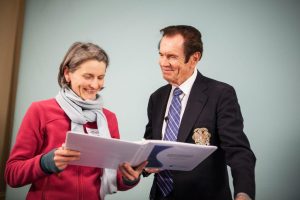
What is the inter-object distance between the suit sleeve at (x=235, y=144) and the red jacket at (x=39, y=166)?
0.67m

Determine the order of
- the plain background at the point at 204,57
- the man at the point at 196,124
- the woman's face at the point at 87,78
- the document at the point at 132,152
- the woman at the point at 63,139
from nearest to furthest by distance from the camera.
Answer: the document at the point at 132,152 < the woman at the point at 63,139 < the woman's face at the point at 87,78 < the man at the point at 196,124 < the plain background at the point at 204,57

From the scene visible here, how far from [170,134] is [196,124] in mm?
164

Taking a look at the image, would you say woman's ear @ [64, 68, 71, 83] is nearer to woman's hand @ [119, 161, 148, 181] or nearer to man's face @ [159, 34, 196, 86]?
woman's hand @ [119, 161, 148, 181]

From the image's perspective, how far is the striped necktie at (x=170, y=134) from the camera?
5.81ft

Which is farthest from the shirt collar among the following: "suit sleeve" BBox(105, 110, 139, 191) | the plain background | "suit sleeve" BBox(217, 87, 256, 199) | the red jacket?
the red jacket

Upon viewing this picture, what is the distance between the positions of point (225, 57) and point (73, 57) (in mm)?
1446

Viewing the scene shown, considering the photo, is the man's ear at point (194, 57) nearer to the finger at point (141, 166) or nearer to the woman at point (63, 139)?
the woman at point (63, 139)

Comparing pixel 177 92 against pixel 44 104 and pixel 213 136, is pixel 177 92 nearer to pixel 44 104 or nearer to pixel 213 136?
pixel 213 136

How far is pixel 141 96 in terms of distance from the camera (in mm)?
2664

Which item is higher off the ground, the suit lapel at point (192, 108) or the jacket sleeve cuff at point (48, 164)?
the suit lapel at point (192, 108)

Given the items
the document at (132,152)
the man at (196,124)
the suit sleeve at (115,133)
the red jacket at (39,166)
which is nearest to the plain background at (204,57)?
the man at (196,124)

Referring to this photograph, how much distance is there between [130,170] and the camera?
4.63 ft

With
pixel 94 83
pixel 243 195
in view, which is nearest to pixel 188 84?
pixel 94 83

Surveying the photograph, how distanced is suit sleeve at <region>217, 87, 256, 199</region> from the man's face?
1.00ft
